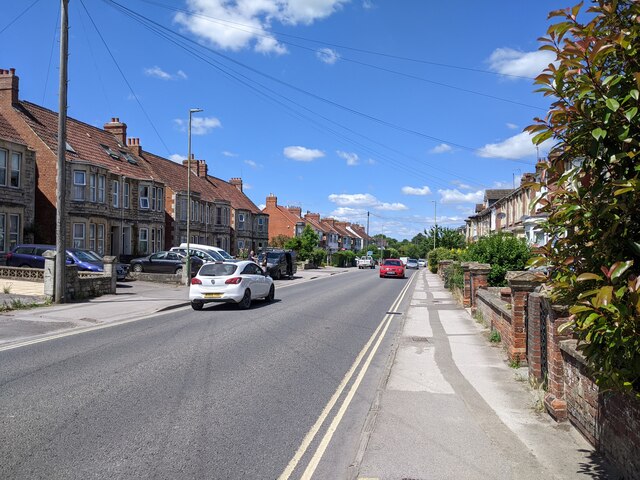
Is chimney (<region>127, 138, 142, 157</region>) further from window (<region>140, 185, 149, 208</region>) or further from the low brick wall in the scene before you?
the low brick wall

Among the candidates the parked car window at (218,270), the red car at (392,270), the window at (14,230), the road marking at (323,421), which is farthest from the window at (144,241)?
the road marking at (323,421)

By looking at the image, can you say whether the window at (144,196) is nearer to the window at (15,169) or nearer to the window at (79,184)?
the window at (79,184)

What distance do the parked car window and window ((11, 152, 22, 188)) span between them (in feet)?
48.8

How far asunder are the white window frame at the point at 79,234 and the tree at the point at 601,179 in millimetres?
29929

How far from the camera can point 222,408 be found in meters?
6.21

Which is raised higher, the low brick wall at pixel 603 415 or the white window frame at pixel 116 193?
the white window frame at pixel 116 193

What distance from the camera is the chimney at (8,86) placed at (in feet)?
92.9

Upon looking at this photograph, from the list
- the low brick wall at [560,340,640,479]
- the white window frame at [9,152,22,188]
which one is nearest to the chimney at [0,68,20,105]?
the white window frame at [9,152,22,188]

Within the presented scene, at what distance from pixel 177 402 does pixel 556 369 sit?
4505 millimetres

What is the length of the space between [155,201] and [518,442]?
36.2 meters

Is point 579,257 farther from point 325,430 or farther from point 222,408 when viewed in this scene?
point 222,408

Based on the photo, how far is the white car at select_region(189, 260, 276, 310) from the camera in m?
16.3

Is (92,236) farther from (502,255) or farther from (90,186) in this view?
(502,255)

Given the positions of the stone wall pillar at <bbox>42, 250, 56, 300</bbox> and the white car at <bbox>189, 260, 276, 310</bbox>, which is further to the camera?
the stone wall pillar at <bbox>42, 250, 56, 300</bbox>
